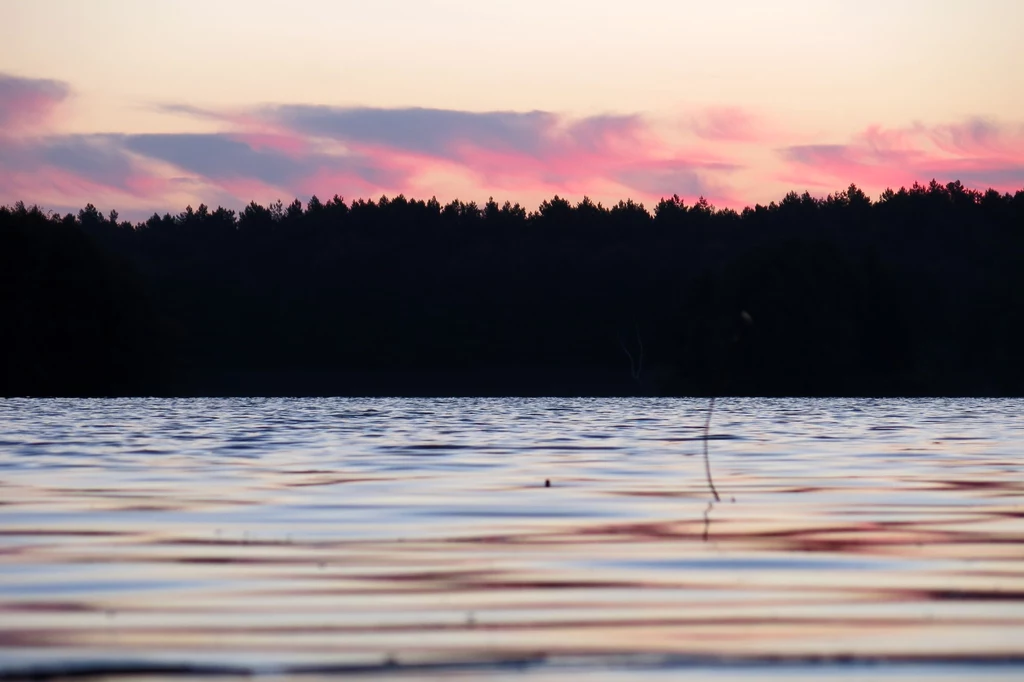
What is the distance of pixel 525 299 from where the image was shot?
151500 mm

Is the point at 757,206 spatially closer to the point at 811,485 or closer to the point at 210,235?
the point at 210,235

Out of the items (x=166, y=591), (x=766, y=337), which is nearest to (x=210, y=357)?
(x=766, y=337)

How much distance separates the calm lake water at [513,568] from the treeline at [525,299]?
72001 millimetres

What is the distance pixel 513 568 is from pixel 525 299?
138915mm

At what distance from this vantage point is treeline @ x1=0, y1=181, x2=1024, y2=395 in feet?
321

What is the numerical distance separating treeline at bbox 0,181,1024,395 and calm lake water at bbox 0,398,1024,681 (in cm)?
7200

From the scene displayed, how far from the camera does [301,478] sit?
76.1 ft

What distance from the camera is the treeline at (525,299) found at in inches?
3851

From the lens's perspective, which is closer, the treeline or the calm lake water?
the calm lake water

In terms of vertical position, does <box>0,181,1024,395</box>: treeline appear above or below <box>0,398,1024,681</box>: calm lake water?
above

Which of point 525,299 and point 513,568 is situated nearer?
point 513,568

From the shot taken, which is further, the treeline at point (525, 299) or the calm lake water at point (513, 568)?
the treeline at point (525, 299)

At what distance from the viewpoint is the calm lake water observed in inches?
352

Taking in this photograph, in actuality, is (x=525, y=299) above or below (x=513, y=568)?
above
